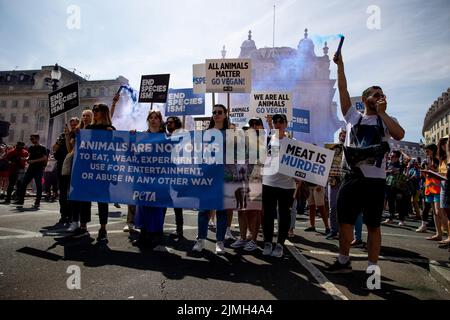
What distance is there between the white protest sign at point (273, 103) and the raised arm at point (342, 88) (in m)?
7.40

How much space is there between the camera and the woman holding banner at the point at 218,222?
477 cm

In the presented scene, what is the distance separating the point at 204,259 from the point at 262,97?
8239 mm

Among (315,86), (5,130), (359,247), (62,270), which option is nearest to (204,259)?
(62,270)

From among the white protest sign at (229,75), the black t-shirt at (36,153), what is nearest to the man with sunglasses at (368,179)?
the white protest sign at (229,75)

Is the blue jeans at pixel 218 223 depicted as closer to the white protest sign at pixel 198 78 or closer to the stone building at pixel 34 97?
the white protest sign at pixel 198 78

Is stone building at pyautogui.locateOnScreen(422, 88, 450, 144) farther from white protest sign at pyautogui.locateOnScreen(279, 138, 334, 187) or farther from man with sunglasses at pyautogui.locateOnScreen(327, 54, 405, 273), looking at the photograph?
man with sunglasses at pyautogui.locateOnScreen(327, 54, 405, 273)

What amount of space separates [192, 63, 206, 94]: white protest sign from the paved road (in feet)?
23.8

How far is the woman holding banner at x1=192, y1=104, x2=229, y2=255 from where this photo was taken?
477 cm

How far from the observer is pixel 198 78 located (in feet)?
39.0

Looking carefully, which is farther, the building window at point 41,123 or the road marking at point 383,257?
the building window at point 41,123

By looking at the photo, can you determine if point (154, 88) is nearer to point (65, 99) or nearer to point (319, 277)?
point (65, 99)

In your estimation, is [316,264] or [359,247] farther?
[359,247]
